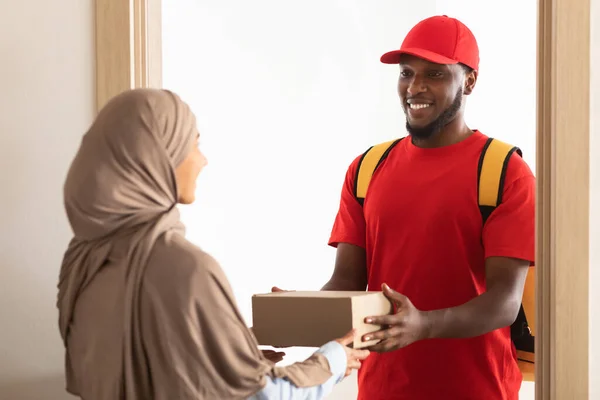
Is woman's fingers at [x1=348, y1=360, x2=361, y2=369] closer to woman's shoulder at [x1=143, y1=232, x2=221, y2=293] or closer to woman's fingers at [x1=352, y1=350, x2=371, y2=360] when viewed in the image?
woman's fingers at [x1=352, y1=350, x2=371, y2=360]

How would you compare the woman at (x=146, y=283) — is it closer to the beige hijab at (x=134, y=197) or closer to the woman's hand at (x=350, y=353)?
the beige hijab at (x=134, y=197)

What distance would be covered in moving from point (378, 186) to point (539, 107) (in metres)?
0.60

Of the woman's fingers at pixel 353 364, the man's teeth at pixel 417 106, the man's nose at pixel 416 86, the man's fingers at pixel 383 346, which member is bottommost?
the man's fingers at pixel 383 346

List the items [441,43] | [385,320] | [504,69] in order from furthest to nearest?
[504,69]
[441,43]
[385,320]

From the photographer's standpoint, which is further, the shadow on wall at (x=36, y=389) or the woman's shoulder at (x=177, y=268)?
the shadow on wall at (x=36, y=389)

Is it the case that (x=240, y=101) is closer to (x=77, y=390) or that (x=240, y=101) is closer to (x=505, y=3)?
(x=505, y=3)

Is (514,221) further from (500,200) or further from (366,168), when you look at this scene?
(366,168)

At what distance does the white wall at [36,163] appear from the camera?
1.99 metres

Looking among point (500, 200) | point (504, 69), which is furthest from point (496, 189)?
point (504, 69)

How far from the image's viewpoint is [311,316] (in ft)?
6.06

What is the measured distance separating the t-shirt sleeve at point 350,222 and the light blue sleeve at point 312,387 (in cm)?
86

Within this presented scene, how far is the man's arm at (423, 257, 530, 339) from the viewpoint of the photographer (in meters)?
2.17
